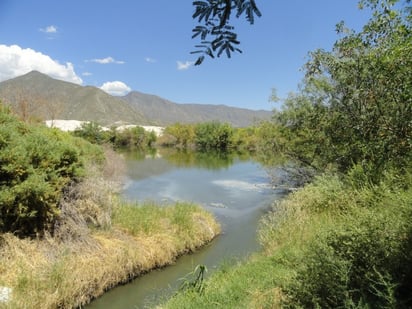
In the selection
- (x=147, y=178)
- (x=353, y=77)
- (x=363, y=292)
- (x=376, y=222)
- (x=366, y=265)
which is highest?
(x=353, y=77)

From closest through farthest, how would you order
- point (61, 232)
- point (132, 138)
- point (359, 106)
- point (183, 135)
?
1. point (61, 232)
2. point (359, 106)
3. point (132, 138)
4. point (183, 135)

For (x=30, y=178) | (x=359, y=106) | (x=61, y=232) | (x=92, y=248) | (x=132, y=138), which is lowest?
(x=92, y=248)

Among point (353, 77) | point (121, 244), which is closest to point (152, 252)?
point (121, 244)

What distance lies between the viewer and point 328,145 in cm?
1097

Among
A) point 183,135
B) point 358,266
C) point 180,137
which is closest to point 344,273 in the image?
point 358,266

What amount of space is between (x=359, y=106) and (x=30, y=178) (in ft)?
27.2

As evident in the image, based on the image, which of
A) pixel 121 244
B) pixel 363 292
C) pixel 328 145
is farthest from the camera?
pixel 328 145

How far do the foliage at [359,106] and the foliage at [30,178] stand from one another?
598 centimetres

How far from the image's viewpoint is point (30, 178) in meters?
6.20

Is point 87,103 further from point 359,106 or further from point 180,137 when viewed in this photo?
point 359,106

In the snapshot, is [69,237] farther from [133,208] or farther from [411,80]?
[411,80]

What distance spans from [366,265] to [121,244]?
575 cm

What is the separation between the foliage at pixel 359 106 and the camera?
14.5 ft

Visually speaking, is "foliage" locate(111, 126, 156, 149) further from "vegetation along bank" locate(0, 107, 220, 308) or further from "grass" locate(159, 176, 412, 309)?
"grass" locate(159, 176, 412, 309)
